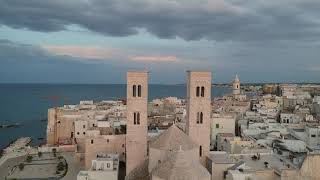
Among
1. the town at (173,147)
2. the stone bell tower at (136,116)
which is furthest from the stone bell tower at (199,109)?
the stone bell tower at (136,116)

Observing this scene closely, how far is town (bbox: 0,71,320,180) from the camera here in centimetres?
1830

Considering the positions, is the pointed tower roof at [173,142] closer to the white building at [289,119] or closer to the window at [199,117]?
the window at [199,117]

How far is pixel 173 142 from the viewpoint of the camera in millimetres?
18031

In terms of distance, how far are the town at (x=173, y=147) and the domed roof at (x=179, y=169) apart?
1.4 inches

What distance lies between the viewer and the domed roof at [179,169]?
15469 mm

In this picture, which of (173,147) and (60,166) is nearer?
(173,147)

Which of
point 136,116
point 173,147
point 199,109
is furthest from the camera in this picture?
point 136,116

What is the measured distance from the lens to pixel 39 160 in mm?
33531

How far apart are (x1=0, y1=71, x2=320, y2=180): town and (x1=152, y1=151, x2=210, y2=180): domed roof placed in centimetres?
3

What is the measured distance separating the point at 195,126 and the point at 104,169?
5.38 m

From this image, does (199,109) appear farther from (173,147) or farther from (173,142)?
(173,147)

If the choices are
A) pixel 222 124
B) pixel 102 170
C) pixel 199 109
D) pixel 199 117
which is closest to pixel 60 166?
pixel 102 170

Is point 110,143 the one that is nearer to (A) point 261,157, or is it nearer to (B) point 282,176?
(A) point 261,157

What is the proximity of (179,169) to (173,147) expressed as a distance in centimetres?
242
